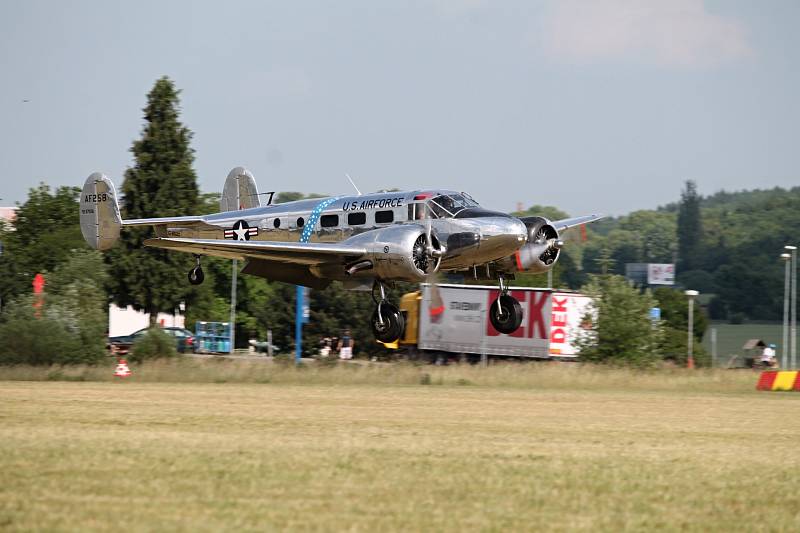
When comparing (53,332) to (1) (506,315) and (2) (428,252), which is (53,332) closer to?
(1) (506,315)

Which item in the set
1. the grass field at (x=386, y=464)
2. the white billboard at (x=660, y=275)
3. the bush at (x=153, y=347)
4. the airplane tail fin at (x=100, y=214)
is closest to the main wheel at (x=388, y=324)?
the grass field at (x=386, y=464)

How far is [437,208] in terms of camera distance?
26.0 meters

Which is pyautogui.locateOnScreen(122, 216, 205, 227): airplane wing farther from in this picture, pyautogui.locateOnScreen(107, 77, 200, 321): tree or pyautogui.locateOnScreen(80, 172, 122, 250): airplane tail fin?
pyautogui.locateOnScreen(107, 77, 200, 321): tree

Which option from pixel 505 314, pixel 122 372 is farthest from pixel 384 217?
pixel 122 372

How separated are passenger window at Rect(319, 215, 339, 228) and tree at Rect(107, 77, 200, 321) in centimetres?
3749

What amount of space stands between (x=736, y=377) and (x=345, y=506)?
110 ft

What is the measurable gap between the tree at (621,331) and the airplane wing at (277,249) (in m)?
24.3

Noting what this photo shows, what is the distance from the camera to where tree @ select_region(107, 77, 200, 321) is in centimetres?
6353

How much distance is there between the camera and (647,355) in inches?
1916

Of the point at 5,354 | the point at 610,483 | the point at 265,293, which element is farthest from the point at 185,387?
the point at 265,293

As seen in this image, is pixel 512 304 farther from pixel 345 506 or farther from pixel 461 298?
pixel 461 298

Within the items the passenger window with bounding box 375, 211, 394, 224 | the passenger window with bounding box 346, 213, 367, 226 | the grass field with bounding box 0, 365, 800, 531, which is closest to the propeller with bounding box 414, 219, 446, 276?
the passenger window with bounding box 375, 211, 394, 224

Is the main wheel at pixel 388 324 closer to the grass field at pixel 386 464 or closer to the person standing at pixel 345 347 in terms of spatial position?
the grass field at pixel 386 464

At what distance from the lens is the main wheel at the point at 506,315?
27047mm
